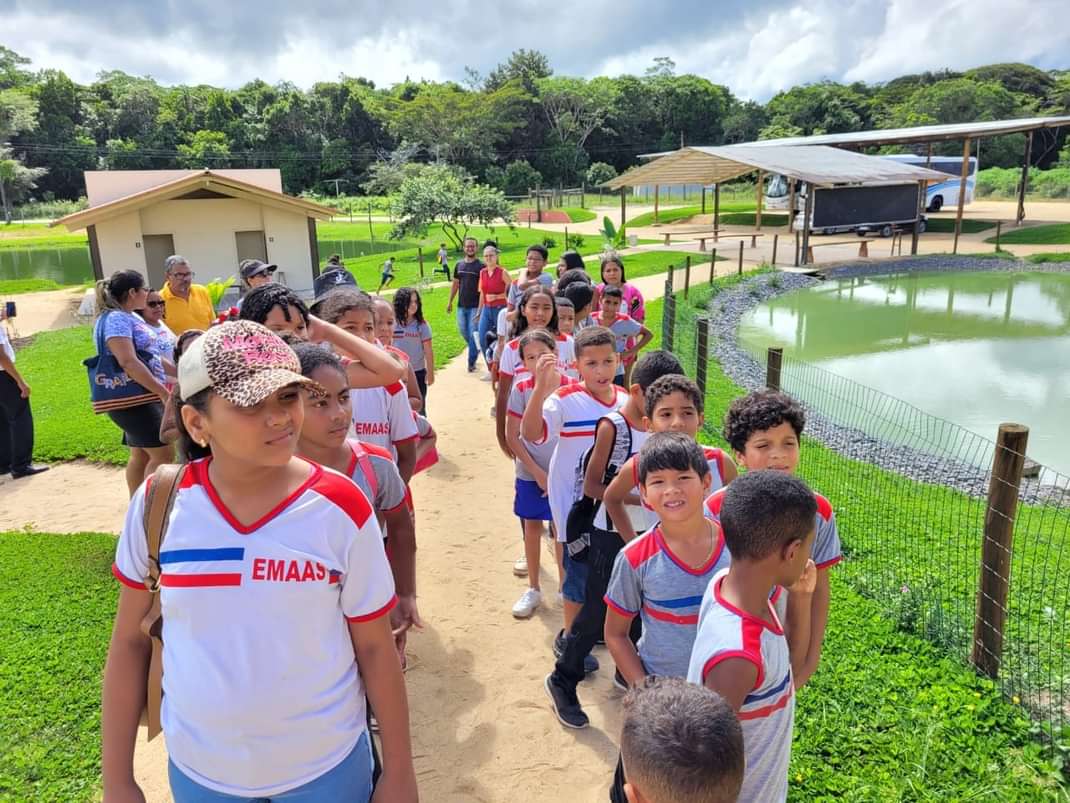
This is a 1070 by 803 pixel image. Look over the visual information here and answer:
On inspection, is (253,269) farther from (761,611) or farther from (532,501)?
(761,611)

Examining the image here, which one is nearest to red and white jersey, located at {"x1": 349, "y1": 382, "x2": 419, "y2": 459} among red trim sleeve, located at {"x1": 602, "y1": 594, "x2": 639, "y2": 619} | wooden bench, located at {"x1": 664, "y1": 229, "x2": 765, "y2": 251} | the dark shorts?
red trim sleeve, located at {"x1": 602, "y1": 594, "x2": 639, "y2": 619}

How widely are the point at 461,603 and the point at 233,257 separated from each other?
1761 cm

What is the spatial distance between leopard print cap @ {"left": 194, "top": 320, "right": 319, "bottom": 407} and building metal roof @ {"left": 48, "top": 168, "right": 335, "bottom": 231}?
17.6 meters

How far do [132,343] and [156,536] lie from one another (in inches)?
144

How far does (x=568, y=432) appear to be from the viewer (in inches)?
146

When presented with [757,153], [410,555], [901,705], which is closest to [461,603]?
[410,555]

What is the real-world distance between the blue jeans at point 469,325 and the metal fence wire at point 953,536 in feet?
8.65

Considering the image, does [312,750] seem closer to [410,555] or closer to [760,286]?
[410,555]

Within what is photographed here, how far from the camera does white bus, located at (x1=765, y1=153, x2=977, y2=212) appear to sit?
120ft

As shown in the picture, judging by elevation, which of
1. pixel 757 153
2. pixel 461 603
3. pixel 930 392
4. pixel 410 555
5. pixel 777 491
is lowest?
pixel 930 392

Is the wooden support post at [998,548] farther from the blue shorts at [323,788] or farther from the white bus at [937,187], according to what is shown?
the white bus at [937,187]

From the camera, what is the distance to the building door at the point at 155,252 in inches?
742

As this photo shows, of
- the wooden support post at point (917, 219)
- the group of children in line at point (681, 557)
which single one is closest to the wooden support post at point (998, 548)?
the group of children in line at point (681, 557)

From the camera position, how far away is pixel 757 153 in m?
24.9
